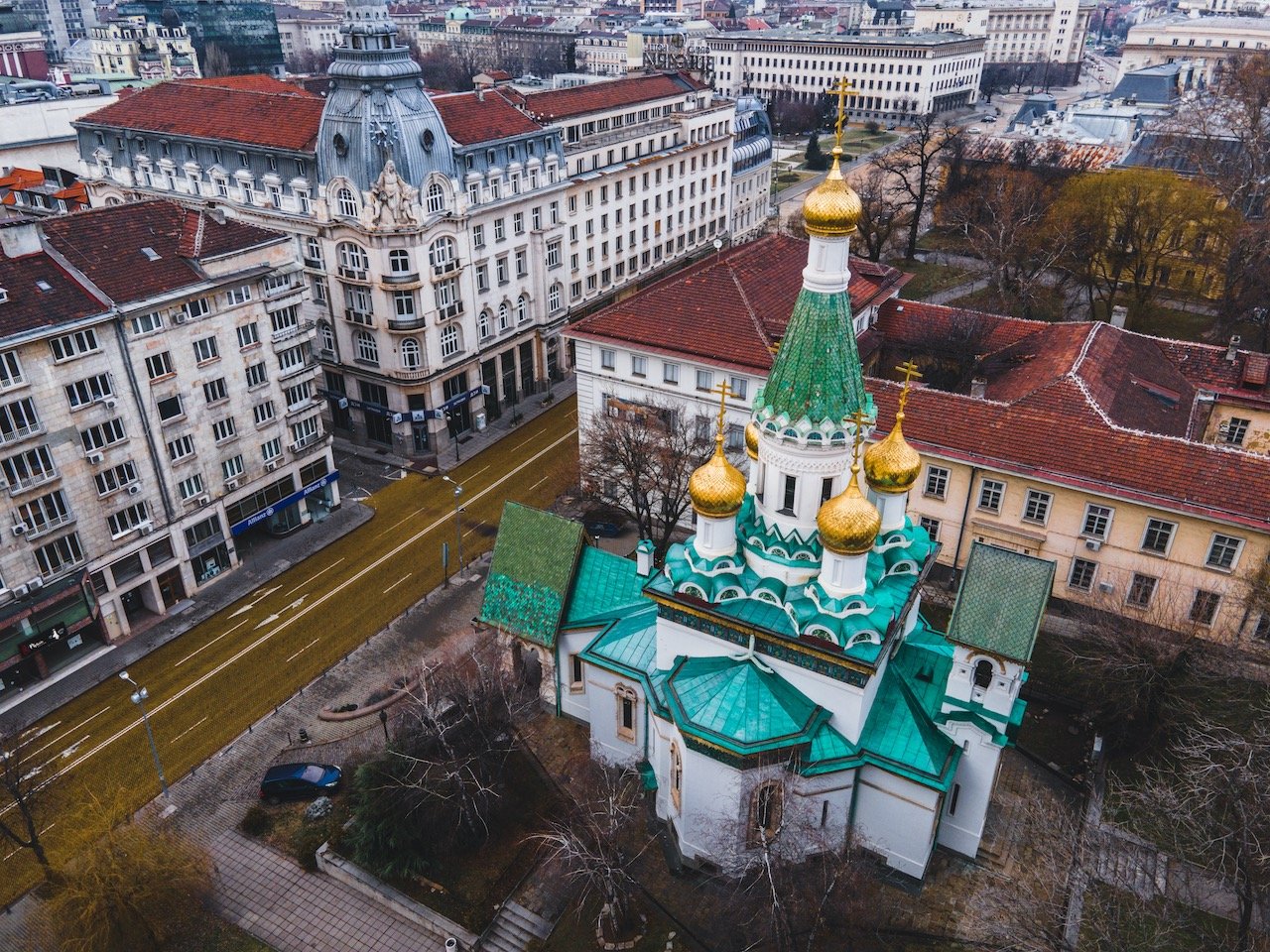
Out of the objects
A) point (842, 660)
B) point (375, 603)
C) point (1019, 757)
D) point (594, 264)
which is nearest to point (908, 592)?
point (842, 660)

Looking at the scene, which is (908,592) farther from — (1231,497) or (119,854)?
(119,854)

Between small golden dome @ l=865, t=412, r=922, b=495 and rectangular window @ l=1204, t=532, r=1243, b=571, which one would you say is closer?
small golden dome @ l=865, t=412, r=922, b=495

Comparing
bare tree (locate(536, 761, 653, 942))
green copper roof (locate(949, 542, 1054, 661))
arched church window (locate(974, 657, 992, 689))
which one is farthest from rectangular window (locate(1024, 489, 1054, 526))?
bare tree (locate(536, 761, 653, 942))

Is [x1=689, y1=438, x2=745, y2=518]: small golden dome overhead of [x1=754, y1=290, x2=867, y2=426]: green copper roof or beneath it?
beneath

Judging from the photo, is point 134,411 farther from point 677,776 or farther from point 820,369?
point 820,369

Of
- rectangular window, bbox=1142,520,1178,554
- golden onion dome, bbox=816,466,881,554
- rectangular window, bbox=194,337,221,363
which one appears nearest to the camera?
golden onion dome, bbox=816,466,881,554

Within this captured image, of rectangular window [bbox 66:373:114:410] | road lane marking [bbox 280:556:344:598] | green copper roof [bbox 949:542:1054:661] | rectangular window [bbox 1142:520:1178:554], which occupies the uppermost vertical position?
rectangular window [bbox 66:373:114:410]

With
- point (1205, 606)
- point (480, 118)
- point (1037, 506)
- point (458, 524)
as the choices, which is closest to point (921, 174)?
point (480, 118)

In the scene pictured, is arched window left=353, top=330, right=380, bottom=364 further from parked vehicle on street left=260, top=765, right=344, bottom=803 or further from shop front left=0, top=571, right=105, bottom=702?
parked vehicle on street left=260, top=765, right=344, bottom=803
